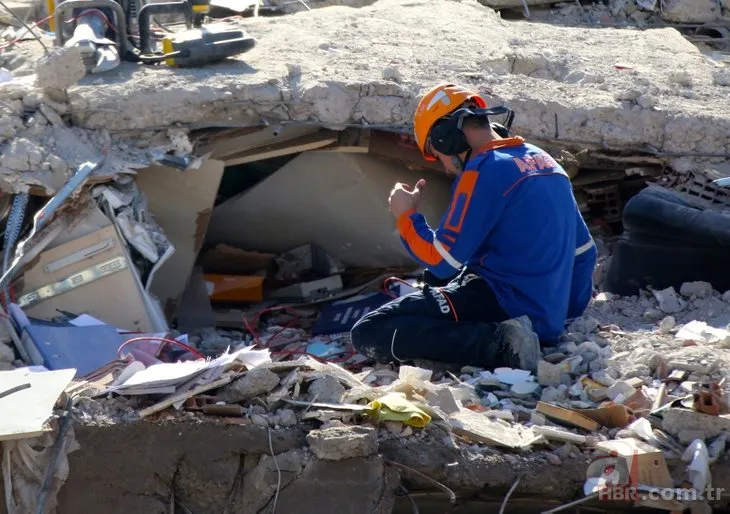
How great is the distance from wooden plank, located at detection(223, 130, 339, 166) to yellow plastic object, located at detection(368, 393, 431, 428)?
2.80m

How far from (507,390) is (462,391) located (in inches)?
9.2

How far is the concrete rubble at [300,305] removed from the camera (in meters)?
4.11

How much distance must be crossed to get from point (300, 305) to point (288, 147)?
997mm

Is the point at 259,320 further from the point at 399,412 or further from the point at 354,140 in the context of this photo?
the point at 399,412

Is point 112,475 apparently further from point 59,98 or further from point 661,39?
point 661,39

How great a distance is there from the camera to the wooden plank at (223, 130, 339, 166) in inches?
263

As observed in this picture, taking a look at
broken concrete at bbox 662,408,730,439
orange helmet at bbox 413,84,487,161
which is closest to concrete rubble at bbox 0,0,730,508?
broken concrete at bbox 662,408,730,439

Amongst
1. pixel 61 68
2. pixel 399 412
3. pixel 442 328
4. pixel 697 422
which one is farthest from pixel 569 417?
pixel 61 68

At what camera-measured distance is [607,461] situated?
402 cm

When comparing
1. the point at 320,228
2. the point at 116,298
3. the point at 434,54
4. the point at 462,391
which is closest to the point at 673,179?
the point at 434,54

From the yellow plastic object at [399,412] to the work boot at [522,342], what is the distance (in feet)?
3.03

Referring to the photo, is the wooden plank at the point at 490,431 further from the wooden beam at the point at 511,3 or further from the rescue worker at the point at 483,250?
the wooden beam at the point at 511,3

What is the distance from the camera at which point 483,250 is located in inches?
204

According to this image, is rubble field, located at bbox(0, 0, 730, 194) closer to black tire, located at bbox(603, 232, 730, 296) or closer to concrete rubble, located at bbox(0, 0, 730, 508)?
concrete rubble, located at bbox(0, 0, 730, 508)
